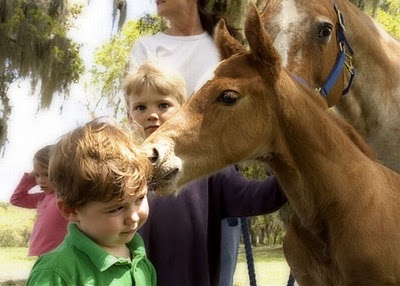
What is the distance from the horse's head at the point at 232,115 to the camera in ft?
8.73

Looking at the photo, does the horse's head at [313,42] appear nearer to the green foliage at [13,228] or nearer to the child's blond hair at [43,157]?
the child's blond hair at [43,157]

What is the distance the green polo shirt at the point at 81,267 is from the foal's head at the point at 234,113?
1.56 ft

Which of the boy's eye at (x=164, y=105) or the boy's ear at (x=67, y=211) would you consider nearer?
the boy's ear at (x=67, y=211)

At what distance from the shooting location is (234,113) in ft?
8.82

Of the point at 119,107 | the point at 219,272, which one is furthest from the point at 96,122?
the point at 119,107

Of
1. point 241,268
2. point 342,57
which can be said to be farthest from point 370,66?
point 241,268

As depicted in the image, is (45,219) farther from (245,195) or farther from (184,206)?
(245,195)

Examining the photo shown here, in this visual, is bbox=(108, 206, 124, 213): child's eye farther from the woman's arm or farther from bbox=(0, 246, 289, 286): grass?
bbox=(0, 246, 289, 286): grass

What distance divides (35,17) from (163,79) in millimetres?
12203

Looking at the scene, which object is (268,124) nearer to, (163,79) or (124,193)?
(163,79)

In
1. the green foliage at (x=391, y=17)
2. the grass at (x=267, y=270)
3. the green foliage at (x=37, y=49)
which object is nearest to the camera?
the green foliage at (x=37, y=49)

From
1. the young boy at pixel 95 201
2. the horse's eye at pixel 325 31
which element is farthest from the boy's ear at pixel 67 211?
the horse's eye at pixel 325 31

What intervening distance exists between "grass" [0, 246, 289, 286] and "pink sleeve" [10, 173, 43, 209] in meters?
8.19

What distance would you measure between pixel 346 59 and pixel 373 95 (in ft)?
0.99
